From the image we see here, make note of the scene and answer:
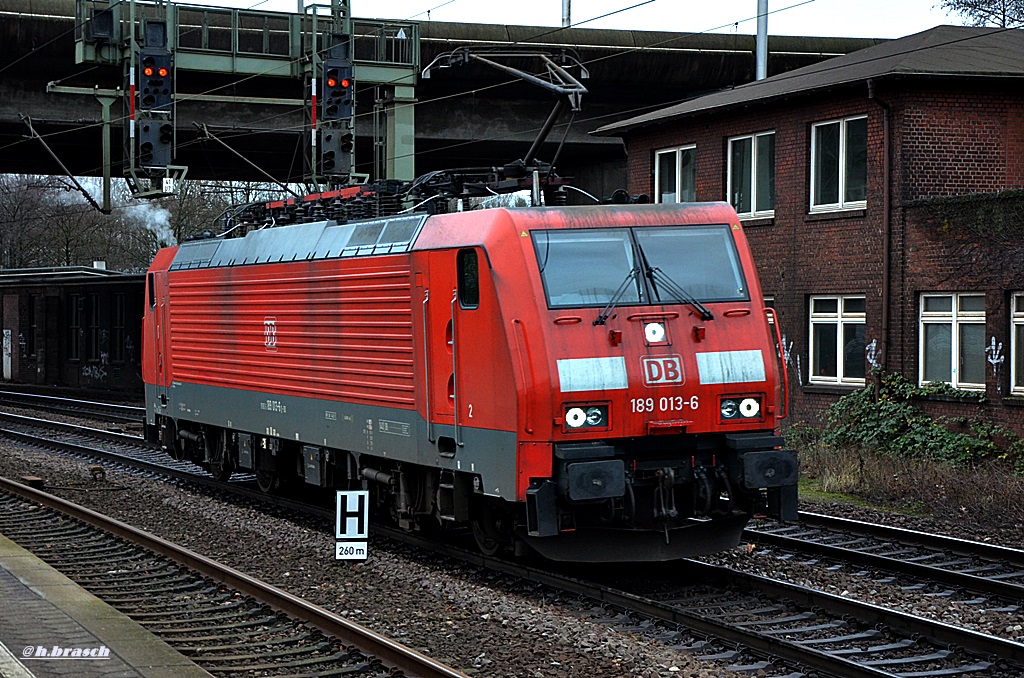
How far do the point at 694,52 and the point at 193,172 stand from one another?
49.6 ft

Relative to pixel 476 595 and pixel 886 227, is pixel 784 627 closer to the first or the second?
pixel 476 595

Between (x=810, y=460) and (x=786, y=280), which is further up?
(x=786, y=280)

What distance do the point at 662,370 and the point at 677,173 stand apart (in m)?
16.0

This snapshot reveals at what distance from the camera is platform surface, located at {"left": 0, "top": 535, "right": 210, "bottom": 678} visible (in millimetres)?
7945

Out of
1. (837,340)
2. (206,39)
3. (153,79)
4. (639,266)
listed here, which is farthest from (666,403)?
(206,39)

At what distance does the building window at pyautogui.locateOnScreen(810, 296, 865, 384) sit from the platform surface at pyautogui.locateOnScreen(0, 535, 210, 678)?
1401 cm

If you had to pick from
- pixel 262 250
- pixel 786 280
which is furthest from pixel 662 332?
pixel 786 280

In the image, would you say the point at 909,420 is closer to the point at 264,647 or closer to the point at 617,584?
the point at 617,584

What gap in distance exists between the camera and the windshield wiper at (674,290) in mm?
10906

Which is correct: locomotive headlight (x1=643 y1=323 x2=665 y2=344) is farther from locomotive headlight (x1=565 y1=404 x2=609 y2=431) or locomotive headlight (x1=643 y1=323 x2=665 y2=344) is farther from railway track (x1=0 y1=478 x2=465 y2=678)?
railway track (x1=0 y1=478 x2=465 y2=678)

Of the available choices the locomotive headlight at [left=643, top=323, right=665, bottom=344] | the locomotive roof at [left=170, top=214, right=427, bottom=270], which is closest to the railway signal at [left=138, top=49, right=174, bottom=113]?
the locomotive roof at [left=170, top=214, right=427, bottom=270]

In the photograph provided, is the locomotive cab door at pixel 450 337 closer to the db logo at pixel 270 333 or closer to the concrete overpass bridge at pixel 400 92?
the db logo at pixel 270 333

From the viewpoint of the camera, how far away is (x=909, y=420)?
20.3 metres

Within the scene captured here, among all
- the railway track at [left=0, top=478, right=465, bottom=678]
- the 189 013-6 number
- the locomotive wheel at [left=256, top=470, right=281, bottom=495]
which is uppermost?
the 189 013-6 number
